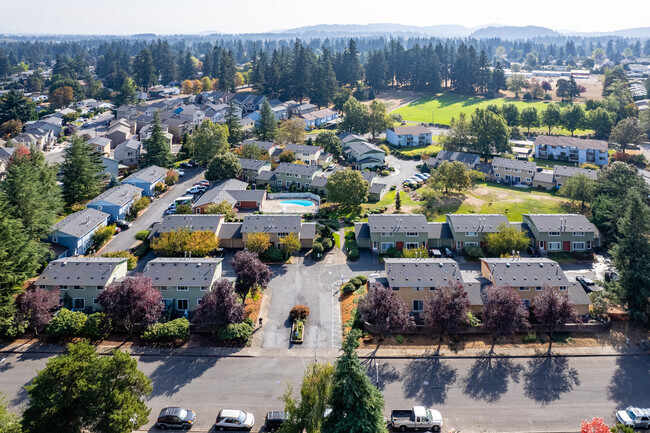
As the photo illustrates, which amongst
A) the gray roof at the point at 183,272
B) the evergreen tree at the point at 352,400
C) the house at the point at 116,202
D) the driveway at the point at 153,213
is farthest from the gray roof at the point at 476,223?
the house at the point at 116,202

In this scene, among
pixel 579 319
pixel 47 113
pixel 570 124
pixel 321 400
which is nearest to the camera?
pixel 321 400

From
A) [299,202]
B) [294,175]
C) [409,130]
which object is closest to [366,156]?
[294,175]

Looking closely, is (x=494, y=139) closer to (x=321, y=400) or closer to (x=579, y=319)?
(x=579, y=319)

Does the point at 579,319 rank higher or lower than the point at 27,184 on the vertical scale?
lower

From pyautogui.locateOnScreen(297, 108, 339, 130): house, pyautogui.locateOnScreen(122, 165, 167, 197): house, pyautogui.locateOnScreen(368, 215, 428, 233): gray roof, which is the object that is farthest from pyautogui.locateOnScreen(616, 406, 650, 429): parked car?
pyautogui.locateOnScreen(297, 108, 339, 130): house

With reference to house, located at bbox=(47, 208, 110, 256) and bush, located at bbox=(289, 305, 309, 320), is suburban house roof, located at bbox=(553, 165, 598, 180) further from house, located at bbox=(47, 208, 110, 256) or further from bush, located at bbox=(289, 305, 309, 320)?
house, located at bbox=(47, 208, 110, 256)

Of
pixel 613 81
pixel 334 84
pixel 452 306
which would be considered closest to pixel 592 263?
pixel 452 306

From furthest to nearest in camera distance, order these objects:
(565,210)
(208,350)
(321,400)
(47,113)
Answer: (47,113), (565,210), (208,350), (321,400)

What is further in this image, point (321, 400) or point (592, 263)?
point (592, 263)
